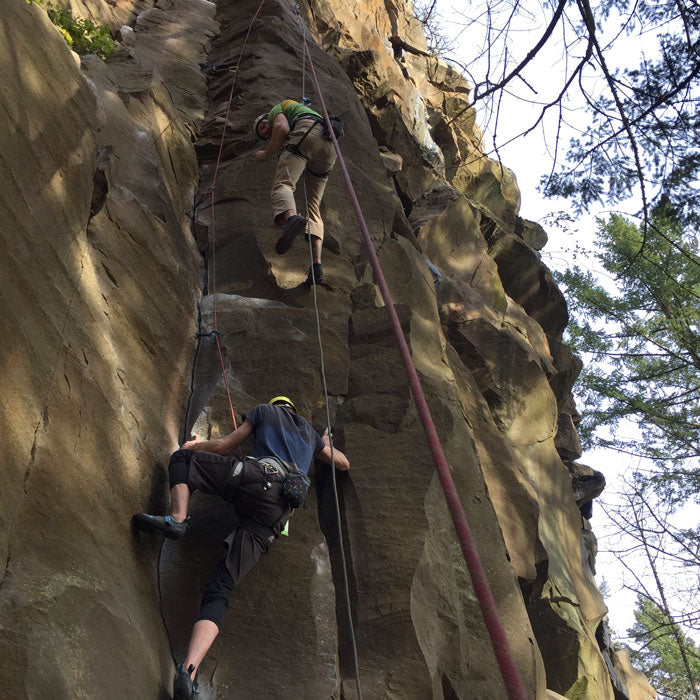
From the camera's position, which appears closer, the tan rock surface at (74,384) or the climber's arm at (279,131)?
the tan rock surface at (74,384)

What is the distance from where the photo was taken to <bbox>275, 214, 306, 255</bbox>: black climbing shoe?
620 cm

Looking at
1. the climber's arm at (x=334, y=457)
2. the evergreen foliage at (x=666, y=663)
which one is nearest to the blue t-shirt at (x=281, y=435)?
the climber's arm at (x=334, y=457)

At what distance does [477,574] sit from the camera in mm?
2242

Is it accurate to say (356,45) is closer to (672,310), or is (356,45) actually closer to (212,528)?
(672,310)

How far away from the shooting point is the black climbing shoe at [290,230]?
620 cm

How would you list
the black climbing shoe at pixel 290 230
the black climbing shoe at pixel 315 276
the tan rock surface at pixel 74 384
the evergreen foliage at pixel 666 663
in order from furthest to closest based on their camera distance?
1. the evergreen foliage at pixel 666 663
2. the black climbing shoe at pixel 315 276
3. the black climbing shoe at pixel 290 230
4. the tan rock surface at pixel 74 384

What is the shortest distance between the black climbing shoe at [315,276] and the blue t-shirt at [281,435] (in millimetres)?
1960

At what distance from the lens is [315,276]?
656 cm

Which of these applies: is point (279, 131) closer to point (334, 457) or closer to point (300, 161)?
point (300, 161)

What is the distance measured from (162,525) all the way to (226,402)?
1.44m

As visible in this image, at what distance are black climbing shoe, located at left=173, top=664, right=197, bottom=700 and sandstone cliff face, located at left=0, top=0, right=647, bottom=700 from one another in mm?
110

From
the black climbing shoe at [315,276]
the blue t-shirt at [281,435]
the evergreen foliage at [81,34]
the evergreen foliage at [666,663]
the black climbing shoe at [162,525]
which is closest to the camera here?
the black climbing shoe at [162,525]

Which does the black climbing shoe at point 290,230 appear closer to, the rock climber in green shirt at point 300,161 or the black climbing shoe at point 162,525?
the rock climber in green shirt at point 300,161

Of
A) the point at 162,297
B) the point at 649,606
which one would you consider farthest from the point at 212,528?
the point at 649,606
